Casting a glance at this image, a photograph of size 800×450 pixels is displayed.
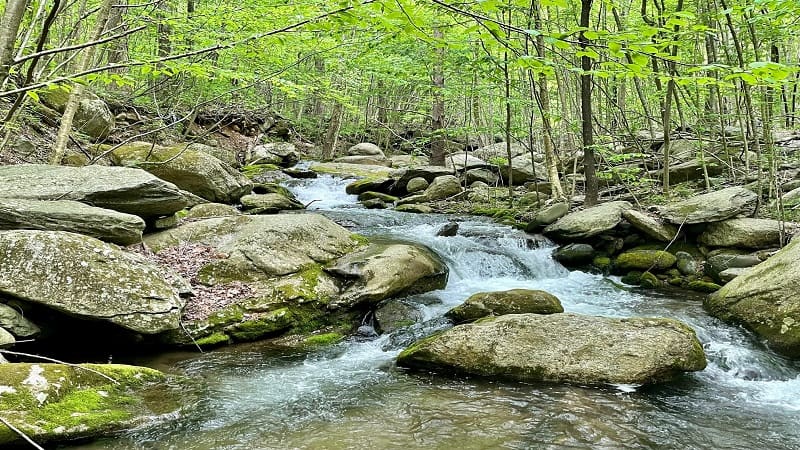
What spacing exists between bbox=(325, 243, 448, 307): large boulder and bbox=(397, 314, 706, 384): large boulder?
1702 millimetres

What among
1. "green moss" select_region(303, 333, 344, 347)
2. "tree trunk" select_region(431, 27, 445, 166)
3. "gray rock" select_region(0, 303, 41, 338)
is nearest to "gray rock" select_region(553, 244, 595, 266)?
"tree trunk" select_region(431, 27, 445, 166)

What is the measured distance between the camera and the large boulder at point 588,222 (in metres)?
10.4

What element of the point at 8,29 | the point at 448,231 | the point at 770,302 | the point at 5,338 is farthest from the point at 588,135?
the point at 8,29

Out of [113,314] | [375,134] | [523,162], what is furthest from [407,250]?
[375,134]

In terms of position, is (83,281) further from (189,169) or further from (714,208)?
(714,208)

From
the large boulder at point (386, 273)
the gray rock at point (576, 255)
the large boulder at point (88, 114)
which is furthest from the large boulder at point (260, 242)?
the large boulder at point (88, 114)

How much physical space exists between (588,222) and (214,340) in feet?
24.9

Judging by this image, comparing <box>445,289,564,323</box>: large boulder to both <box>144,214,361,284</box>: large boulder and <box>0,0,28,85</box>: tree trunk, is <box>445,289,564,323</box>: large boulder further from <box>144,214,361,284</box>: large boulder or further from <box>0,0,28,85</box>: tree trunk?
<box>0,0,28,85</box>: tree trunk

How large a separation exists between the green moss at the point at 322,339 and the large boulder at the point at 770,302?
216 inches

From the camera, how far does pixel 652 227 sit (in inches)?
399

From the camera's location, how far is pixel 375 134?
96.8ft

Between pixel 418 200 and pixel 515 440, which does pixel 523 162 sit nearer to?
pixel 418 200

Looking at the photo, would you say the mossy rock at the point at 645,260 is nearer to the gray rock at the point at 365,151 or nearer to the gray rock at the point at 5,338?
the gray rock at the point at 5,338

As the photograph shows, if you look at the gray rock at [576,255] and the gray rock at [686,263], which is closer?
the gray rock at [686,263]
